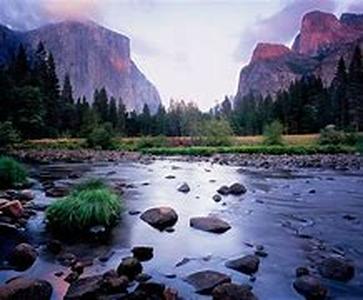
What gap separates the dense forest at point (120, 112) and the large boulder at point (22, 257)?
54.4 meters

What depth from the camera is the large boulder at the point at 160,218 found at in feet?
41.6

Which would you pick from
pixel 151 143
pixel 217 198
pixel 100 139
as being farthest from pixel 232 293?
pixel 151 143

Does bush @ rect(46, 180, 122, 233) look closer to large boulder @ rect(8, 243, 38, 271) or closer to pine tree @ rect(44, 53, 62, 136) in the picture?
large boulder @ rect(8, 243, 38, 271)

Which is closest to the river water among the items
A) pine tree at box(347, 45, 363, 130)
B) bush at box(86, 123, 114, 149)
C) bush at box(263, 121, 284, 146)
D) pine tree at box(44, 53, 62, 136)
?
bush at box(263, 121, 284, 146)

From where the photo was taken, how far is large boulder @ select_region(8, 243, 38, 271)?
30.0ft

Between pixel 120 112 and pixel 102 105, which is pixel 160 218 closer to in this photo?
pixel 102 105

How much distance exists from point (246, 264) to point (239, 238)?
2553mm

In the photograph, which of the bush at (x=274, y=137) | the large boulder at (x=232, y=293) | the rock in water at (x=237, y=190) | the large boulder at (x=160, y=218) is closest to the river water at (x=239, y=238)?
the large boulder at (x=160, y=218)

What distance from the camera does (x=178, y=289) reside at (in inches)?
313

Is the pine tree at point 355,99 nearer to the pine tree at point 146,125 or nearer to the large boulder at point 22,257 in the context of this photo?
the pine tree at point 146,125

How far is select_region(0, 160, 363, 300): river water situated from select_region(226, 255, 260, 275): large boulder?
124mm

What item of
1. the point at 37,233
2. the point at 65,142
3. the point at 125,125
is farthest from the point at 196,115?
the point at 37,233

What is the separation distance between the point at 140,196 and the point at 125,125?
74439 millimetres

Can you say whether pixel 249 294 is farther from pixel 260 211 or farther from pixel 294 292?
pixel 260 211
